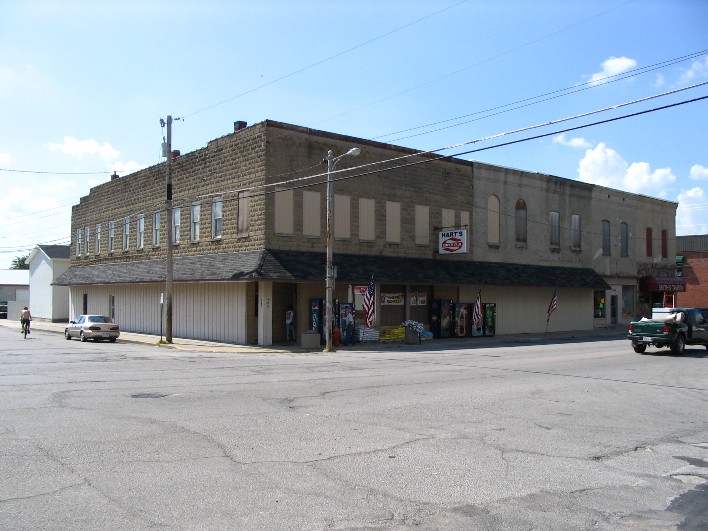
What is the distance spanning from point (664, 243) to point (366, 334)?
31.6 meters

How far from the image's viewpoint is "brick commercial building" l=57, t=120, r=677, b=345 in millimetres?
27891

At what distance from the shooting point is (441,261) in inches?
1308

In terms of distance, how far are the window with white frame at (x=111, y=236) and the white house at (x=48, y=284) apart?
11288 mm

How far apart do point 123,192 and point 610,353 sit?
28961mm

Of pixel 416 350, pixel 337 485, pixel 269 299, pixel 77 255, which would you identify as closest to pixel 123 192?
pixel 77 255

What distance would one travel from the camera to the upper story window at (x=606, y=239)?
146 ft

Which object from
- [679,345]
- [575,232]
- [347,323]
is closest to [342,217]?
[347,323]

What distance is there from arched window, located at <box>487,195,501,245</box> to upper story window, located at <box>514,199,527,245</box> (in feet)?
5.96

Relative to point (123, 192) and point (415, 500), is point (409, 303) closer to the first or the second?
point (123, 192)

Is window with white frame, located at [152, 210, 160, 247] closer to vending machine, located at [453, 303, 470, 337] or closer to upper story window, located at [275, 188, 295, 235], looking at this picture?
upper story window, located at [275, 188, 295, 235]

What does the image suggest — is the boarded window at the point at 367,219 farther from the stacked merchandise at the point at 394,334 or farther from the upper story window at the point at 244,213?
the upper story window at the point at 244,213

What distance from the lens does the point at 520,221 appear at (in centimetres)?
3853

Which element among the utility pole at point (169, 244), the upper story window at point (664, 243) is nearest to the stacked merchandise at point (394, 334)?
the utility pole at point (169, 244)

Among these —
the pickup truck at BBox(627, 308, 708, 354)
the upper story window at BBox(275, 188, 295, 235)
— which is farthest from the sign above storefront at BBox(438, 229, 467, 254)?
the pickup truck at BBox(627, 308, 708, 354)
